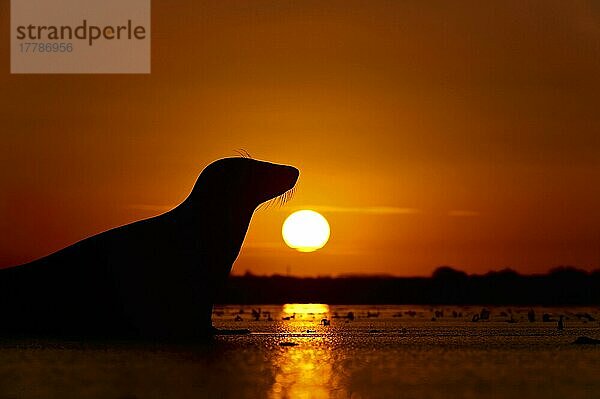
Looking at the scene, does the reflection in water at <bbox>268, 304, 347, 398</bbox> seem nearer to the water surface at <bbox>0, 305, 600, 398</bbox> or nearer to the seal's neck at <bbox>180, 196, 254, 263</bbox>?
the water surface at <bbox>0, 305, 600, 398</bbox>

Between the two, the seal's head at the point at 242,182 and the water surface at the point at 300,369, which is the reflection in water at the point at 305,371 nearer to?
the water surface at the point at 300,369

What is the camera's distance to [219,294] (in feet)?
73.3

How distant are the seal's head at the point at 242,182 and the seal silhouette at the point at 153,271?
0.06ft

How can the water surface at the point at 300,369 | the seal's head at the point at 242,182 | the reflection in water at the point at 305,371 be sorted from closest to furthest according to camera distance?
the reflection in water at the point at 305,371
the water surface at the point at 300,369
the seal's head at the point at 242,182

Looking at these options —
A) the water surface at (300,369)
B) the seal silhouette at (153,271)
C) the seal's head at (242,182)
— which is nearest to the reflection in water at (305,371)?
the water surface at (300,369)

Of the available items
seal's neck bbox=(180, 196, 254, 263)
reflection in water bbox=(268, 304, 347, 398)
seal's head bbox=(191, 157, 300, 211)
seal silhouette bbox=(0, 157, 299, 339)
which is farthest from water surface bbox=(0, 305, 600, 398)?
seal's head bbox=(191, 157, 300, 211)

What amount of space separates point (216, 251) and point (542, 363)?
6.55 meters

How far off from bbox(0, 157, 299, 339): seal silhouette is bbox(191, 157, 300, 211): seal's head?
18mm

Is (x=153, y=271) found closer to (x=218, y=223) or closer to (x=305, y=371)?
(x=218, y=223)

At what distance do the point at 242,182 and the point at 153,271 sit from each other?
2.31 metres

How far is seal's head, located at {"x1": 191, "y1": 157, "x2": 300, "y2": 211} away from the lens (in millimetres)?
22688

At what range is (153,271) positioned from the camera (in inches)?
869

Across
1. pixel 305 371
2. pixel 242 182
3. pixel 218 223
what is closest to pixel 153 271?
pixel 218 223

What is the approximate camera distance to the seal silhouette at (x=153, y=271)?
22.0 metres
